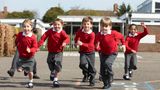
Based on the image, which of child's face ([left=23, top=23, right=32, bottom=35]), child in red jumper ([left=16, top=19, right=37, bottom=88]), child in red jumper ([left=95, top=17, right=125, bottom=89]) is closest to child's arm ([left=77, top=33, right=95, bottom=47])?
child in red jumper ([left=95, top=17, right=125, bottom=89])

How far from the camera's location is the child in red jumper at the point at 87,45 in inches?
487

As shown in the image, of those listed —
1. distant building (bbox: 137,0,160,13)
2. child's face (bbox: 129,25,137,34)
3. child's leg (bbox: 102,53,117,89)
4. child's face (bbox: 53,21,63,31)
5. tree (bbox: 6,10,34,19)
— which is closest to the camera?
child's leg (bbox: 102,53,117,89)

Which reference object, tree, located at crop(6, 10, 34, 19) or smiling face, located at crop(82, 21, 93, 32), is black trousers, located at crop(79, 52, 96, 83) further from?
tree, located at crop(6, 10, 34, 19)

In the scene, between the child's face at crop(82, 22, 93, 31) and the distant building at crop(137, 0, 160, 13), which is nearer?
the child's face at crop(82, 22, 93, 31)

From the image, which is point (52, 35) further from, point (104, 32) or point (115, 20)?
point (115, 20)

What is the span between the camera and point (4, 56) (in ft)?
94.2

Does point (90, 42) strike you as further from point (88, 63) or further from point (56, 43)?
point (56, 43)

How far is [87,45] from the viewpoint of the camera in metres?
12.5

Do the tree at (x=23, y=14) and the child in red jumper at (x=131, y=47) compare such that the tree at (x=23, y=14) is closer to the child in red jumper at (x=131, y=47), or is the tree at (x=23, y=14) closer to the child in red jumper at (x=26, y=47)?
the child in red jumper at (x=131, y=47)

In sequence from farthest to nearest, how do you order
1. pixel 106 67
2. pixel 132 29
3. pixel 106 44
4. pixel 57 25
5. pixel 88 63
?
pixel 132 29 → pixel 88 63 → pixel 57 25 → pixel 106 44 → pixel 106 67

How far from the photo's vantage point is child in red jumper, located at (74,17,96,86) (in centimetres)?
1236

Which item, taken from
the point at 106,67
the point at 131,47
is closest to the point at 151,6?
the point at 131,47

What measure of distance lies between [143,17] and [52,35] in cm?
5340

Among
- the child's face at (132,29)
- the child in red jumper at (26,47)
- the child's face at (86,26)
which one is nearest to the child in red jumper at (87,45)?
the child's face at (86,26)
